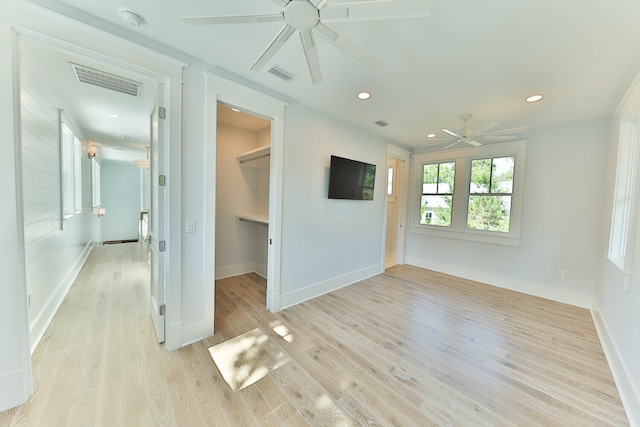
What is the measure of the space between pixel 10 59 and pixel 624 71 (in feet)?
14.8

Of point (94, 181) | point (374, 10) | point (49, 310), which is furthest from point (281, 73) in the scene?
point (94, 181)

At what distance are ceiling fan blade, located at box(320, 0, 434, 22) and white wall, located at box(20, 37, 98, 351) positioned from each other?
255cm

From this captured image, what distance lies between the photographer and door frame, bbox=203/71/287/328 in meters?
2.20

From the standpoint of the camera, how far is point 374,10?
112 centimetres

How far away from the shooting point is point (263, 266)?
14.0 feet

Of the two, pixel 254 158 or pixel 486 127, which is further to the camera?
pixel 254 158

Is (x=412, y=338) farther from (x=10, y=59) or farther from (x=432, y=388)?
(x=10, y=59)

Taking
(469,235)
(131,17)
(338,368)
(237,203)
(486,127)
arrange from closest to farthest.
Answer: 1. (131,17)
2. (338,368)
3. (486,127)
4. (237,203)
5. (469,235)

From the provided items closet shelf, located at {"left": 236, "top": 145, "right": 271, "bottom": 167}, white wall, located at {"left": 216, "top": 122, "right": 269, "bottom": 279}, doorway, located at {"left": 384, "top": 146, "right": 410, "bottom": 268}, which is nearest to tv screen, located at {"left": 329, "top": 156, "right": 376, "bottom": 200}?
doorway, located at {"left": 384, "top": 146, "right": 410, "bottom": 268}

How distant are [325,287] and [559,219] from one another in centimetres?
366

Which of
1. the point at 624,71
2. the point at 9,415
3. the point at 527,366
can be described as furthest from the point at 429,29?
the point at 9,415

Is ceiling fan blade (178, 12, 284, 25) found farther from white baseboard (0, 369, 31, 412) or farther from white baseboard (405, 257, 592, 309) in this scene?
white baseboard (405, 257, 592, 309)

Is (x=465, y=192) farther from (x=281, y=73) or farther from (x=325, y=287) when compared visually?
(x=281, y=73)

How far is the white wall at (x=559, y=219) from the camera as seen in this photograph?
3221mm
